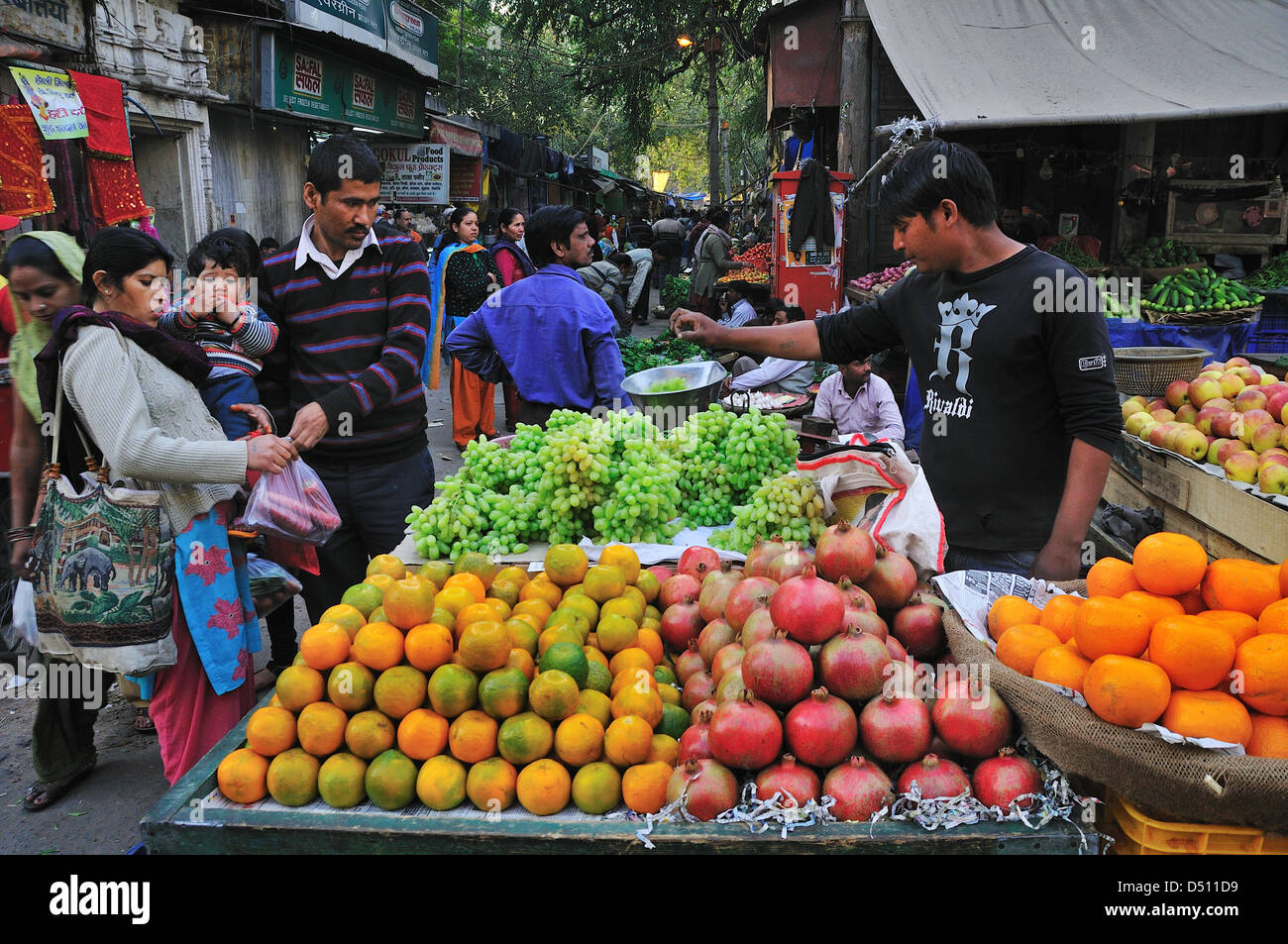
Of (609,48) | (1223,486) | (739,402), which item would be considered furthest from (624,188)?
(1223,486)

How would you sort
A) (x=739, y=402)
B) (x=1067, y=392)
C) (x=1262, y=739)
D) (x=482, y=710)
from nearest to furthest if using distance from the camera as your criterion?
(x=1262, y=739) < (x=482, y=710) < (x=1067, y=392) < (x=739, y=402)

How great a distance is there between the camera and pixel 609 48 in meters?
22.9

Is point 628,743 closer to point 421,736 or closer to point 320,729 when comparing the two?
point 421,736

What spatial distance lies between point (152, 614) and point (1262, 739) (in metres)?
2.96

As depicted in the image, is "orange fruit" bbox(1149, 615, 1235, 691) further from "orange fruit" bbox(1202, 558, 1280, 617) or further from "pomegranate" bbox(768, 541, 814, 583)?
"pomegranate" bbox(768, 541, 814, 583)

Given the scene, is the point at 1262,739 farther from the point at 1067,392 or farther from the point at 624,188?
the point at 624,188

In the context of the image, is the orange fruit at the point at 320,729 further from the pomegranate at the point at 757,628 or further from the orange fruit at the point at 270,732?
the pomegranate at the point at 757,628

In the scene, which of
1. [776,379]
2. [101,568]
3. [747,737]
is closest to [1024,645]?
[747,737]

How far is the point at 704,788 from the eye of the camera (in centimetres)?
177

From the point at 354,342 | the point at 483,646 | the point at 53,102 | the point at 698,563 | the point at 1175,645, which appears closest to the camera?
the point at 1175,645

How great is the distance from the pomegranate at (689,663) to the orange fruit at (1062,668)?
85cm

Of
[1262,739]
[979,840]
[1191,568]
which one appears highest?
[1191,568]

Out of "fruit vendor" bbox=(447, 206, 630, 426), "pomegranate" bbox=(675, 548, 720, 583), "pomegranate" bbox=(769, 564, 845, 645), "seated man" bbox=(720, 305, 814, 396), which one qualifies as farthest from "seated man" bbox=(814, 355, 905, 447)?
"pomegranate" bbox=(769, 564, 845, 645)

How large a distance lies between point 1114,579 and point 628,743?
1.20 m
